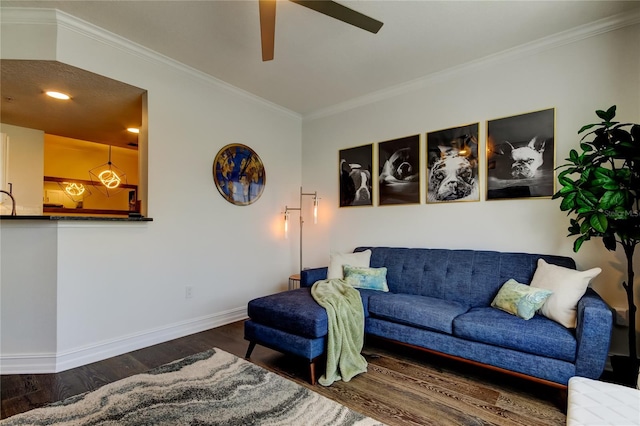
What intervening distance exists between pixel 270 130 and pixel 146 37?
178cm

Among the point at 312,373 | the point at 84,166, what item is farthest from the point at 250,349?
the point at 84,166

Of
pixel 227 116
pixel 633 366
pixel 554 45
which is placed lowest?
pixel 633 366

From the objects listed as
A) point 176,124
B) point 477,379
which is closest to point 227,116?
point 176,124

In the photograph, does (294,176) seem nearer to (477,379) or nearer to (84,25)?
(84,25)

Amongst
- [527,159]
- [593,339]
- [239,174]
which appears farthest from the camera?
[239,174]

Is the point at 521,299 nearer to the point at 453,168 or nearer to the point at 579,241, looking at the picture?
the point at 579,241

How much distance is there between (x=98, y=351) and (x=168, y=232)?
1148mm

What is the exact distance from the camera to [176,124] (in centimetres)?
320

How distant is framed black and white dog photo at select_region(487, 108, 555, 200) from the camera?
2734 mm

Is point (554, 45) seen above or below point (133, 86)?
above

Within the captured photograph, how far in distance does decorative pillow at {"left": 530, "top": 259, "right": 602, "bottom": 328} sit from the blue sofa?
0.06 m

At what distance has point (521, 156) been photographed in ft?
9.35

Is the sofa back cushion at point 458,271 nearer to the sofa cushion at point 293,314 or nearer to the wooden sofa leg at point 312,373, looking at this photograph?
the sofa cushion at point 293,314

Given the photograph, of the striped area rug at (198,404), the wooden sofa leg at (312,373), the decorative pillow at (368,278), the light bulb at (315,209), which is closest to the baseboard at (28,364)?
the striped area rug at (198,404)
